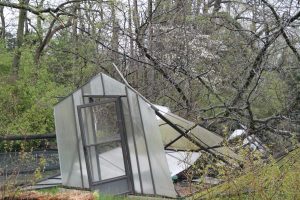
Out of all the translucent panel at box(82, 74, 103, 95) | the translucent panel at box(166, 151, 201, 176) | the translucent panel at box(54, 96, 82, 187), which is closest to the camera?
the translucent panel at box(54, 96, 82, 187)

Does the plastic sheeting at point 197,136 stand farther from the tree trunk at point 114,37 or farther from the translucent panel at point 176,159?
the tree trunk at point 114,37

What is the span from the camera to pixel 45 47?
18172 millimetres

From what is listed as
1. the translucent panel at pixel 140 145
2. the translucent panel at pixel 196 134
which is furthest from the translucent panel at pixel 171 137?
the translucent panel at pixel 140 145

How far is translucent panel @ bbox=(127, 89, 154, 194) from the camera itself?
24.7ft

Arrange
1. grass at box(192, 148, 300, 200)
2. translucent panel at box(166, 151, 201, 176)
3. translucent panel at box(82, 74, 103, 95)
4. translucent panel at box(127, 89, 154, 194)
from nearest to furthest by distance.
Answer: grass at box(192, 148, 300, 200) → translucent panel at box(127, 89, 154, 194) → translucent panel at box(82, 74, 103, 95) → translucent panel at box(166, 151, 201, 176)

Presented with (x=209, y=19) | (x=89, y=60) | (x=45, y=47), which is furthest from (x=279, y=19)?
(x=45, y=47)

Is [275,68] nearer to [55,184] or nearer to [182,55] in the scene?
[182,55]

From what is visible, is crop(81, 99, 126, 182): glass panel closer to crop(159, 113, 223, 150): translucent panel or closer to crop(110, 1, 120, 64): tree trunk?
crop(159, 113, 223, 150): translucent panel

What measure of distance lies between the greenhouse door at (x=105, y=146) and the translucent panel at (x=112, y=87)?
15 centimetres

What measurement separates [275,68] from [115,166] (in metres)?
4.37

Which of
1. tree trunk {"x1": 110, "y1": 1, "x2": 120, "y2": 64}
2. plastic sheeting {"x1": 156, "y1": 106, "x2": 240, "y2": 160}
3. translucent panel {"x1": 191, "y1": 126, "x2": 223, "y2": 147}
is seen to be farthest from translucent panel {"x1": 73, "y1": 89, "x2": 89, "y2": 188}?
tree trunk {"x1": 110, "y1": 1, "x2": 120, "y2": 64}

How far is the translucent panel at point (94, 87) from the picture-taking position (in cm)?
838

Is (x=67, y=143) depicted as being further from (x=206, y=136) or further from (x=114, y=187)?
(x=206, y=136)

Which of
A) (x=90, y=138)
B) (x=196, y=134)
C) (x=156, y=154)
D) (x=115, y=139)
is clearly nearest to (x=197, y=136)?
(x=196, y=134)
